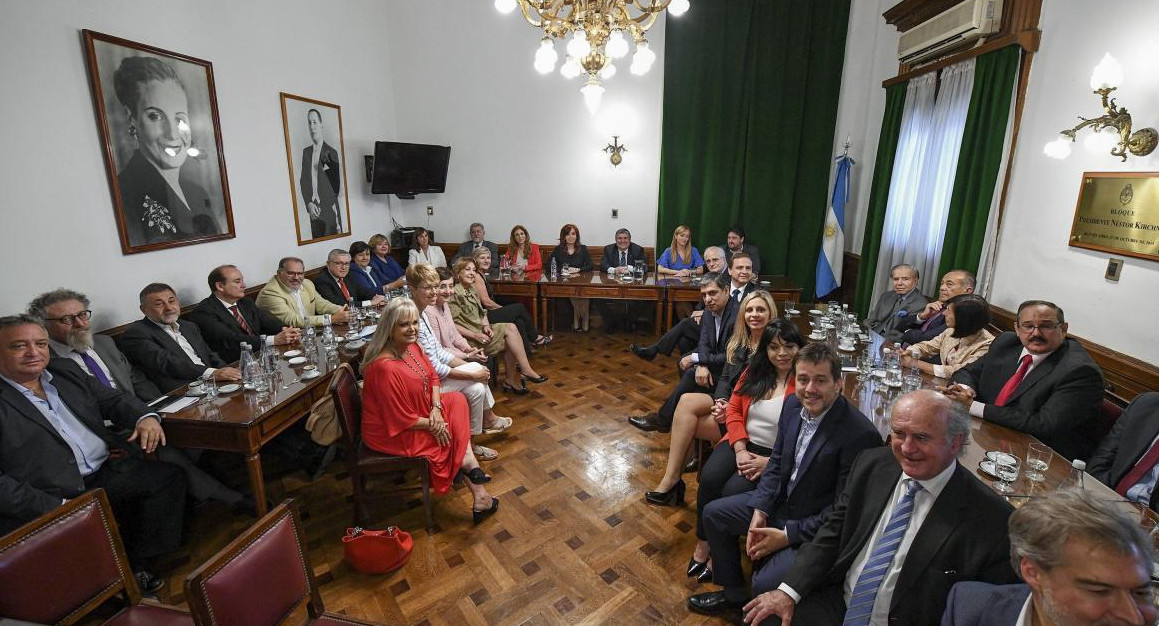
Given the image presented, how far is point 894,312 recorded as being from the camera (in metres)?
4.67

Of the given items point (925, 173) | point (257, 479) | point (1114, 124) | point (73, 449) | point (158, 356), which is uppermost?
point (1114, 124)

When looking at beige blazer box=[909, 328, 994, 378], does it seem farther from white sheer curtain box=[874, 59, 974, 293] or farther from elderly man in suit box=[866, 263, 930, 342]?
white sheer curtain box=[874, 59, 974, 293]

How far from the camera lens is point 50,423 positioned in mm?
2414

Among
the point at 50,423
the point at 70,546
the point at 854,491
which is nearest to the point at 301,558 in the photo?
the point at 70,546

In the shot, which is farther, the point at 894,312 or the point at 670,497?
the point at 894,312

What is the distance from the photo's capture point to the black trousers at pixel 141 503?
265 centimetres

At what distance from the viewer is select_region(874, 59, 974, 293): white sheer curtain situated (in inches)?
190

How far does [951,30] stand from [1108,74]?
75.6 inches

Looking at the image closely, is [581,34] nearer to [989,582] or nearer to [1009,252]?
[989,582]

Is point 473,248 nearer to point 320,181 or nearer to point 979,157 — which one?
point 320,181

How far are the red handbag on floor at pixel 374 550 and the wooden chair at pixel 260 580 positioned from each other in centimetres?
80

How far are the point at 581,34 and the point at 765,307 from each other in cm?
203

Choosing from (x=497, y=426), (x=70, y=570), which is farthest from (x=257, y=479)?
(x=497, y=426)

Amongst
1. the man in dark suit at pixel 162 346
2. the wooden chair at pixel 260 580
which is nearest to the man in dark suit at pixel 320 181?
the man in dark suit at pixel 162 346
